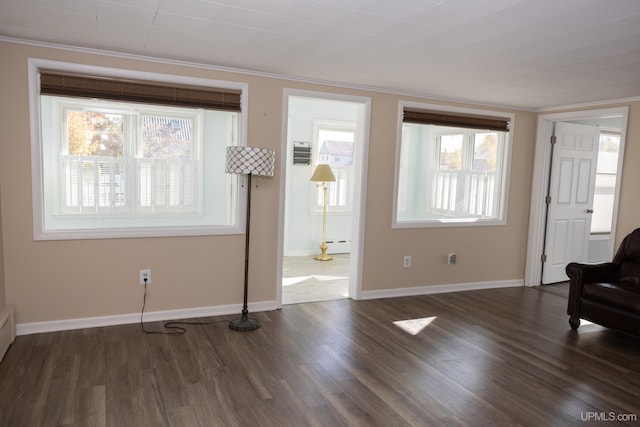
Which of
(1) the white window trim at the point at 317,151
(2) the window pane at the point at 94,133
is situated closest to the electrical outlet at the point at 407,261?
(1) the white window trim at the point at 317,151

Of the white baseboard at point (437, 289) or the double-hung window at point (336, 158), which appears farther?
the double-hung window at point (336, 158)

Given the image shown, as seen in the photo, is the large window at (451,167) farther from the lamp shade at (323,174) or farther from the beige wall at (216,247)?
the lamp shade at (323,174)

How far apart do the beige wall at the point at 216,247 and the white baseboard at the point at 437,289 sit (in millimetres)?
64

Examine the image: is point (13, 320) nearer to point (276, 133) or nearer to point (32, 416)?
point (32, 416)

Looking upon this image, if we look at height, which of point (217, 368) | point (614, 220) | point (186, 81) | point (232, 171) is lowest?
point (217, 368)

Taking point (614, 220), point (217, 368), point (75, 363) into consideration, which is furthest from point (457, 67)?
point (75, 363)

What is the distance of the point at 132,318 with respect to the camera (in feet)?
12.4

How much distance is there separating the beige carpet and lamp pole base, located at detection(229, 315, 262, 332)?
0.69m

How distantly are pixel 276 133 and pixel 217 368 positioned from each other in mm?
2092

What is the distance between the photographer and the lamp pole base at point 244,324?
3.73 meters

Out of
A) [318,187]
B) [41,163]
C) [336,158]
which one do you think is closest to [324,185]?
[318,187]

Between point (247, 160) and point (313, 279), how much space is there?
2271 millimetres

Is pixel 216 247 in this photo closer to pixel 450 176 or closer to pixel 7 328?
pixel 7 328

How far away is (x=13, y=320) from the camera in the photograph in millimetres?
3326
